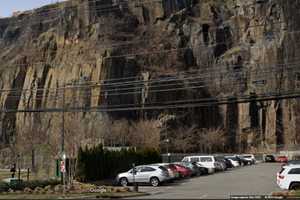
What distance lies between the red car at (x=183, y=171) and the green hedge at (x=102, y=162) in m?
4.46

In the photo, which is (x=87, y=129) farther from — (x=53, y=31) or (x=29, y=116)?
(x=53, y=31)

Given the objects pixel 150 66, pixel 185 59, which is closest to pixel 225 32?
pixel 185 59

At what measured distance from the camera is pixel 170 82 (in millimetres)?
113062

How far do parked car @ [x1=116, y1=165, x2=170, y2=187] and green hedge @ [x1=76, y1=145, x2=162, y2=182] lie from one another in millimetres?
2598

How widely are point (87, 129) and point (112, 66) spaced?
2565cm

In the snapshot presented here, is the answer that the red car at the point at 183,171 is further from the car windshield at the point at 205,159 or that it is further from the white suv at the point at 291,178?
the white suv at the point at 291,178

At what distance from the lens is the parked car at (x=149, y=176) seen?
4159cm

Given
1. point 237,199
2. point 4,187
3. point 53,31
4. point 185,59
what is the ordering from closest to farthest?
point 237,199, point 4,187, point 185,59, point 53,31

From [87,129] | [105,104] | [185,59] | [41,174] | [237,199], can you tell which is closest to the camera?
[237,199]

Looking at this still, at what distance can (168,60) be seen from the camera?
411 feet

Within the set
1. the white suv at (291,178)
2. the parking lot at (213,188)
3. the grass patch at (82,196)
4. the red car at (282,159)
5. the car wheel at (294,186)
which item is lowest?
the red car at (282,159)

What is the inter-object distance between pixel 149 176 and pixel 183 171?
28.1ft

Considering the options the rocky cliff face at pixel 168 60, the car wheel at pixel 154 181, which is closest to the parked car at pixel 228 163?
the car wheel at pixel 154 181

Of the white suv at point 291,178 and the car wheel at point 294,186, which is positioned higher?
the white suv at point 291,178
